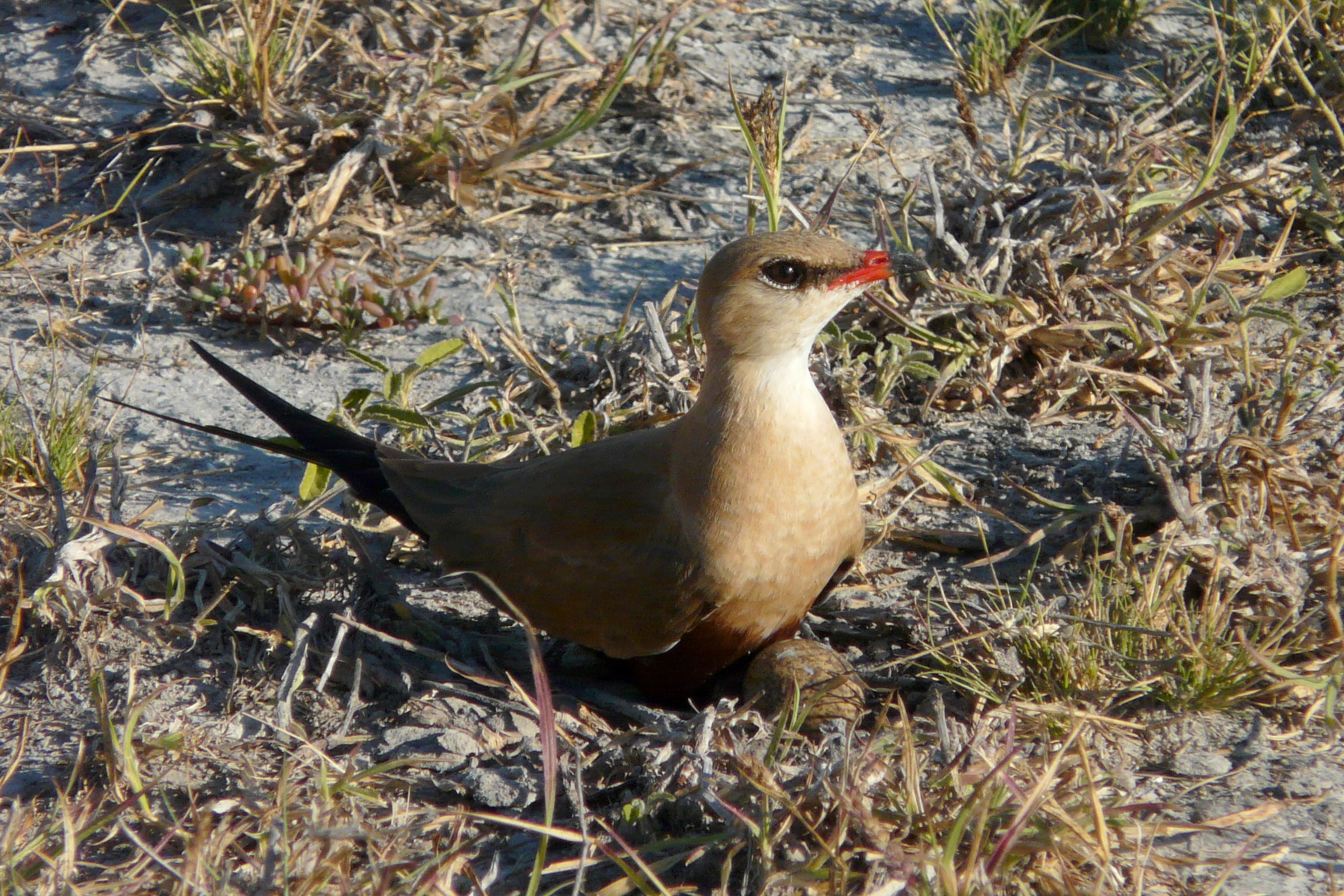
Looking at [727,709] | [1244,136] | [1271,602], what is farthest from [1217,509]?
[1244,136]

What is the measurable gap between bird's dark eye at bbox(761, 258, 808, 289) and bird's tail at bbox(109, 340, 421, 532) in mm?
1161

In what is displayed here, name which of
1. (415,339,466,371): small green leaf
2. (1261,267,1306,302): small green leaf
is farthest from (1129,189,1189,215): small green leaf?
(415,339,466,371): small green leaf

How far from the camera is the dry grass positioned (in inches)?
91.0

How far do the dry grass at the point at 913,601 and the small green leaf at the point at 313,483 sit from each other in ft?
0.05

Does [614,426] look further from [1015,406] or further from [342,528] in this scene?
[1015,406]

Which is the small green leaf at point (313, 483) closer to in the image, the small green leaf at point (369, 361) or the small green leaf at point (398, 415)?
the small green leaf at point (398, 415)

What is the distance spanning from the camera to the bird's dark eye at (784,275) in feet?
9.16

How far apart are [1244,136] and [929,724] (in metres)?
2.81

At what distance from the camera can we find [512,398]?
3.93 meters

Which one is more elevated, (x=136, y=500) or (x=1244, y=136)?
(x=1244, y=136)

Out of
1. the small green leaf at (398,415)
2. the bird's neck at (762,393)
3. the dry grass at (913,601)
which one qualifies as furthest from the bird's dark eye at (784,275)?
the small green leaf at (398,415)

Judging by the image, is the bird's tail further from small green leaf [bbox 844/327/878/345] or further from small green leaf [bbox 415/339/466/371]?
small green leaf [bbox 844/327/878/345]

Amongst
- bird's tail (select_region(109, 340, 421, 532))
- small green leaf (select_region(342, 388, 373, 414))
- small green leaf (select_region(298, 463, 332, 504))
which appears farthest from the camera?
small green leaf (select_region(342, 388, 373, 414))

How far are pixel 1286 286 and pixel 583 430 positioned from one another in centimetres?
210
